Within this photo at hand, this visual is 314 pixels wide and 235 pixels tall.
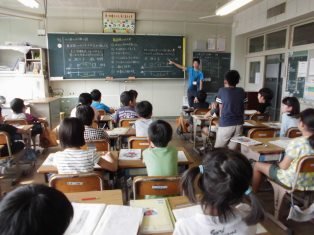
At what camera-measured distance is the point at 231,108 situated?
3.13 meters

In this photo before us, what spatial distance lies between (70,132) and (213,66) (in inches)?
245

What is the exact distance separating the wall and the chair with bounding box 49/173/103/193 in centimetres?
558

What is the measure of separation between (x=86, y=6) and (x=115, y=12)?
75 centimetres

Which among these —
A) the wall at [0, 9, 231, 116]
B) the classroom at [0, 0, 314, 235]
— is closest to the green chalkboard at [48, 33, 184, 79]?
the classroom at [0, 0, 314, 235]

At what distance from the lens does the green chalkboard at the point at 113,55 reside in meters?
A: 6.60

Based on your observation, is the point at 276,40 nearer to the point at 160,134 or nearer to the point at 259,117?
the point at 259,117

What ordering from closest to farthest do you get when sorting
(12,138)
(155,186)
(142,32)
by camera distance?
(155,186) → (12,138) → (142,32)

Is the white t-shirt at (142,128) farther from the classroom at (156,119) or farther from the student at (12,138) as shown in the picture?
the student at (12,138)

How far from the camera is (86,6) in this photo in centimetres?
654

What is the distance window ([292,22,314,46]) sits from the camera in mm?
4918

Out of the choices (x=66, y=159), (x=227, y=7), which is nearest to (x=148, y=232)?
(x=66, y=159)

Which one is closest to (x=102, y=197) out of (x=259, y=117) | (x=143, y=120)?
(x=143, y=120)

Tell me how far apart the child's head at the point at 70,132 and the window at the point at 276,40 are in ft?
17.9

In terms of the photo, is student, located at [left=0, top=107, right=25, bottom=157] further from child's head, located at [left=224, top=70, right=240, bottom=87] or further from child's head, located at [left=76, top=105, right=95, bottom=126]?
child's head, located at [left=224, top=70, right=240, bottom=87]
